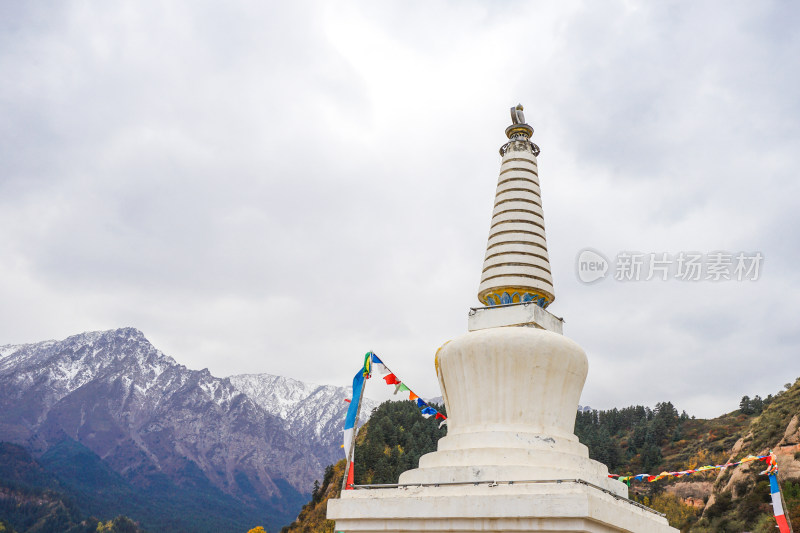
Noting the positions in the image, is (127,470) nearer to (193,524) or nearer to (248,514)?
(248,514)

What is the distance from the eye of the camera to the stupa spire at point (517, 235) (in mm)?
14086

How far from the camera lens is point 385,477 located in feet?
162

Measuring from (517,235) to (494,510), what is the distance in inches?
239

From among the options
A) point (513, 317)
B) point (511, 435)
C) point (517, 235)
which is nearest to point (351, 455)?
point (511, 435)

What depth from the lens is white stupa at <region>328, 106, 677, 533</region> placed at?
10.5 metres

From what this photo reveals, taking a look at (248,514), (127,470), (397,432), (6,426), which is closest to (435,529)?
(397,432)

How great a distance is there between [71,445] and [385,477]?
155 m

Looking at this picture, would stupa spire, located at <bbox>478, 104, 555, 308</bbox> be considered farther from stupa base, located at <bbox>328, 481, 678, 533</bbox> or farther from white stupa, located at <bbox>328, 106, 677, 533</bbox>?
stupa base, located at <bbox>328, 481, 678, 533</bbox>

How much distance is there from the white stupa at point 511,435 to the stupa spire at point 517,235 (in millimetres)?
26

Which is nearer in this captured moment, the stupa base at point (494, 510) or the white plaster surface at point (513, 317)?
the stupa base at point (494, 510)

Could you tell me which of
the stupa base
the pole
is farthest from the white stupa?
the pole

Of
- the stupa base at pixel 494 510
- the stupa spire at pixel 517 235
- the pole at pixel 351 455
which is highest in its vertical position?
the stupa spire at pixel 517 235

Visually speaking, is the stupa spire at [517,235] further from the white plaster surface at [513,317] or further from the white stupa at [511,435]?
the white plaster surface at [513,317]

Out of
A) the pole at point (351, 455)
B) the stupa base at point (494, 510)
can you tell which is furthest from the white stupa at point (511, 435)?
the pole at point (351, 455)
